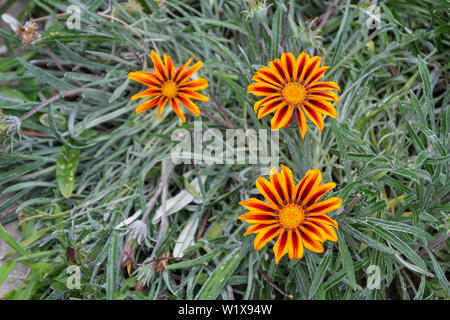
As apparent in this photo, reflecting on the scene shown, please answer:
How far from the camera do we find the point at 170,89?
3.16 feet

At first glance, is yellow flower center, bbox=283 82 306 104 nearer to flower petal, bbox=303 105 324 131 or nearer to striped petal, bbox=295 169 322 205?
flower petal, bbox=303 105 324 131

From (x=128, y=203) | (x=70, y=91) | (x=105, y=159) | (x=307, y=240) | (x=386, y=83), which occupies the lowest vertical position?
(x=307, y=240)

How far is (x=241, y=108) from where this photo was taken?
1435mm

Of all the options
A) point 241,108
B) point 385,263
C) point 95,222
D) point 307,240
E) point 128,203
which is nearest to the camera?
point 307,240

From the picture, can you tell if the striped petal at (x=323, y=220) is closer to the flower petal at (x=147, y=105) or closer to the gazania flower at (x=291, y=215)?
the gazania flower at (x=291, y=215)

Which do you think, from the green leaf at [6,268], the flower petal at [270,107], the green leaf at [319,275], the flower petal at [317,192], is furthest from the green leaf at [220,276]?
the green leaf at [6,268]

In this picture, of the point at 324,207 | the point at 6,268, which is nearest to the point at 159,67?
the point at 324,207

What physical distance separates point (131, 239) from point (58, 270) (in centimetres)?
27

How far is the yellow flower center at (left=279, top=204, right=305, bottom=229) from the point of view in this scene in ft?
2.85

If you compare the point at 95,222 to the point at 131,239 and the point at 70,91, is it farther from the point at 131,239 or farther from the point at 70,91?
the point at 70,91

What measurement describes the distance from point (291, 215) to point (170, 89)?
1.28ft

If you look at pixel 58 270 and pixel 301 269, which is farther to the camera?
pixel 58 270

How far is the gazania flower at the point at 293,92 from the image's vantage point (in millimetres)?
885

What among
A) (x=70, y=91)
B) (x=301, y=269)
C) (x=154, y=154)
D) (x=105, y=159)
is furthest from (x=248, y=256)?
(x=70, y=91)
